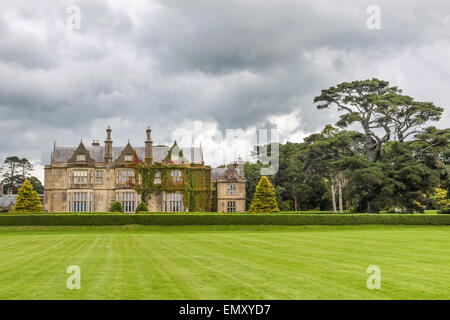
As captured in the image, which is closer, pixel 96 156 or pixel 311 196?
pixel 96 156

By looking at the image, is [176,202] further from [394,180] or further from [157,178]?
[394,180]

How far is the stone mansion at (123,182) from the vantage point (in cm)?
5678

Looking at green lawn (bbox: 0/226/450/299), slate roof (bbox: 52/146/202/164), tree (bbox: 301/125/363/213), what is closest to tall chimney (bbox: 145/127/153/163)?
slate roof (bbox: 52/146/202/164)

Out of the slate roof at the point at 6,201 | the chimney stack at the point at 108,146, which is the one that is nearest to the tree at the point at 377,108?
the chimney stack at the point at 108,146

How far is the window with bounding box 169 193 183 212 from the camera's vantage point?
186ft

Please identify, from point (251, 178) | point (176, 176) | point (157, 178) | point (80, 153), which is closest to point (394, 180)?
point (176, 176)

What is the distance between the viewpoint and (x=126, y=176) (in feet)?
190

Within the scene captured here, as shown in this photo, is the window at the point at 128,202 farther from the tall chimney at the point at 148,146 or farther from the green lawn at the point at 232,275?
the green lawn at the point at 232,275

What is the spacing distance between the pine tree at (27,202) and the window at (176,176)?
1650cm

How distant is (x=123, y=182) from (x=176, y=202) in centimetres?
763
